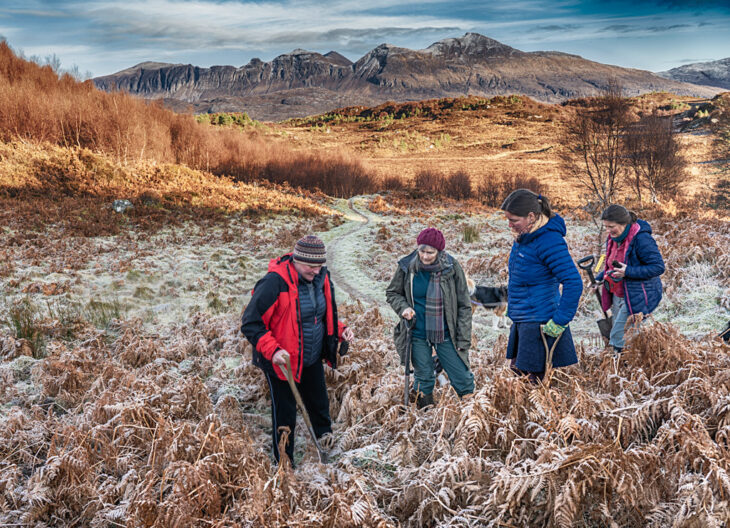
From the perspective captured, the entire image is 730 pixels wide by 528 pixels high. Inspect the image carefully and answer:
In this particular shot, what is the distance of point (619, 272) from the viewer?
4082 mm

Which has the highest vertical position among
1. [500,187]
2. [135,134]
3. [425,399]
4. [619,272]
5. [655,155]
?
[135,134]

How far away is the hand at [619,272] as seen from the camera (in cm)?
407

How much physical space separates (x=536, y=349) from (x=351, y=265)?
860cm

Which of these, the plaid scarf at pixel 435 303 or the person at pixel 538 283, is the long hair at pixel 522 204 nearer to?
the person at pixel 538 283

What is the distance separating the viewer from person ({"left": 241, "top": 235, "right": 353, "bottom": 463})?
10.3 ft

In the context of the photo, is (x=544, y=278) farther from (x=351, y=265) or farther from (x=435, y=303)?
(x=351, y=265)

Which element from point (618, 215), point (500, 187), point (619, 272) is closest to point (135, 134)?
point (500, 187)

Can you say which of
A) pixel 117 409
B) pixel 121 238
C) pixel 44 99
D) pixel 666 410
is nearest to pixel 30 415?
pixel 117 409

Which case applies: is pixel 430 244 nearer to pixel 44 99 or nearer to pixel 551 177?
pixel 44 99

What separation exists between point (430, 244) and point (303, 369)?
154 centimetres

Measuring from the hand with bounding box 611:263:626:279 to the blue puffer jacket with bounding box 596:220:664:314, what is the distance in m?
0.04

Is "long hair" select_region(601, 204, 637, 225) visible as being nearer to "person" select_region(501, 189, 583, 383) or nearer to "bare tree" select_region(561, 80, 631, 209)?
"person" select_region(501, 189, 583, 383)

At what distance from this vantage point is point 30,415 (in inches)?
168

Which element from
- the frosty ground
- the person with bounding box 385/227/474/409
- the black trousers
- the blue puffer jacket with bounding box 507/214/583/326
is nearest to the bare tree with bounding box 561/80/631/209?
the frosty ground
